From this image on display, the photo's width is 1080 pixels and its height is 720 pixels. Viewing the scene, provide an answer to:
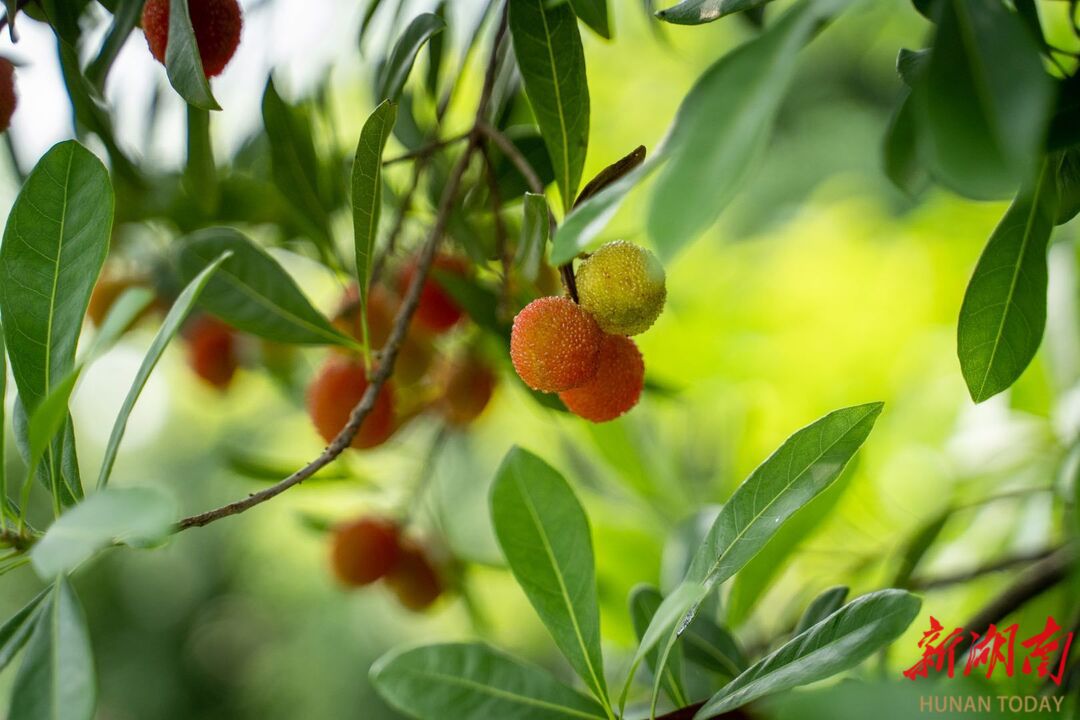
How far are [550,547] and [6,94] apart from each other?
39 centimetres

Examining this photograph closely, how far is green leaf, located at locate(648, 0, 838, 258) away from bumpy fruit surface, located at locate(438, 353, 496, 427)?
0.56 meters

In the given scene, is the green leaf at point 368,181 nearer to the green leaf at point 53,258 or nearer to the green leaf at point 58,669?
the green leaf at point 53,258

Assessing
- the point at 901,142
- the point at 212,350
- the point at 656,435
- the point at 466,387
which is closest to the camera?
the point at 901,142

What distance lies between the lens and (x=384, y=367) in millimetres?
508

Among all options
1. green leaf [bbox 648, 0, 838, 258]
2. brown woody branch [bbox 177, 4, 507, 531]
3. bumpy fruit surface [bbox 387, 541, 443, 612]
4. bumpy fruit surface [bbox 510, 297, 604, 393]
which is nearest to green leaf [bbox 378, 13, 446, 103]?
A: brown woody branch [bbox 177, 4, 507, 531]

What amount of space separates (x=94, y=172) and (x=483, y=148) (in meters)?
0.24

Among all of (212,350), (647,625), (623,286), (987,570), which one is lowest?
(987,570)

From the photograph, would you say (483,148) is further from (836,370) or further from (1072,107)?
(836,370)

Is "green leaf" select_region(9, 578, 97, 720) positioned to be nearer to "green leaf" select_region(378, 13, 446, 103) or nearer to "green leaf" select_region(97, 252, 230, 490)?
"green leaf" select_region(97, 252, 230, 490)

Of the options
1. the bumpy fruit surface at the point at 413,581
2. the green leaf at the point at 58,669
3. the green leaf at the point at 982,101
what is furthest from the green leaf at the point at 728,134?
the bumpy fruit surface at the point at 413,581

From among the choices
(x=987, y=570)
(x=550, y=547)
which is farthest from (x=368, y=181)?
(x=987, y=570)

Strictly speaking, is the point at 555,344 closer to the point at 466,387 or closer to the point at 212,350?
the point at 466,387

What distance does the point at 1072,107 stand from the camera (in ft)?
1.30

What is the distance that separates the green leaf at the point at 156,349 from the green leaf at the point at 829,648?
30 centimetres
